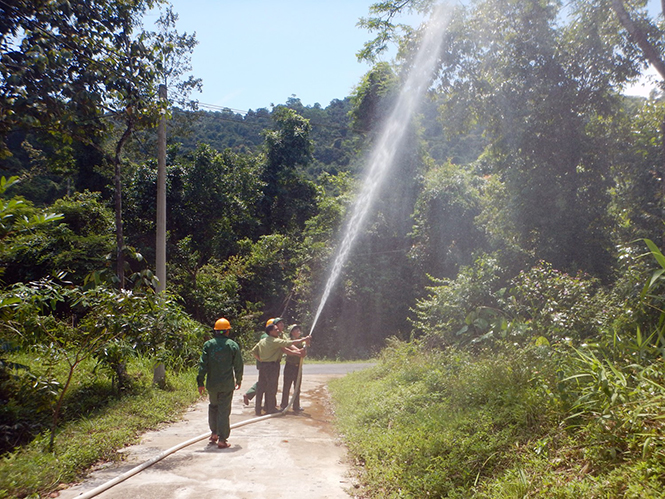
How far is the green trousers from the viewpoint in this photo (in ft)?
23.3

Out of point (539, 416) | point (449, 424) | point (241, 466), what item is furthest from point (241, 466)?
point (539, 416)

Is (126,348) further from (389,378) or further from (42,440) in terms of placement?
(389,378)

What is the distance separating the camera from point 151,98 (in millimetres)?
9453

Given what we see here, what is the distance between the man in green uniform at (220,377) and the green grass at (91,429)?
47.5 inches

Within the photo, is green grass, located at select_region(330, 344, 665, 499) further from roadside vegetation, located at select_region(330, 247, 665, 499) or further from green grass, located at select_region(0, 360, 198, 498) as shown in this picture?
green grass, located at select_region(0, 360, 198, 498)

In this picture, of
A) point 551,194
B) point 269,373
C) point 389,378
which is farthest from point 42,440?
point 551,194

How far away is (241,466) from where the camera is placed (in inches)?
240

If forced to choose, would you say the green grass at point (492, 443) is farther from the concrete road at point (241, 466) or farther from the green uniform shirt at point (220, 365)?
the green uniform shirt at point (220, 365)

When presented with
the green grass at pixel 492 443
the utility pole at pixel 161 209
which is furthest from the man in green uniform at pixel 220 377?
the utility pole at pixel 161 209

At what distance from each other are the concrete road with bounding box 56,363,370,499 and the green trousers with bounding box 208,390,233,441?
0.73 feet

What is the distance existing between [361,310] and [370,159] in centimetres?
876

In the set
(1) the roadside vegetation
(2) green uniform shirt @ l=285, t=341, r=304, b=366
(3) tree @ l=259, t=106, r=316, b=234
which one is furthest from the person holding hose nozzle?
(3) tree @ l=259, t=106, r=316, b=234

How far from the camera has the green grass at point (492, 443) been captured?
13.3ft

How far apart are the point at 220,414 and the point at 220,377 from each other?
52cm
